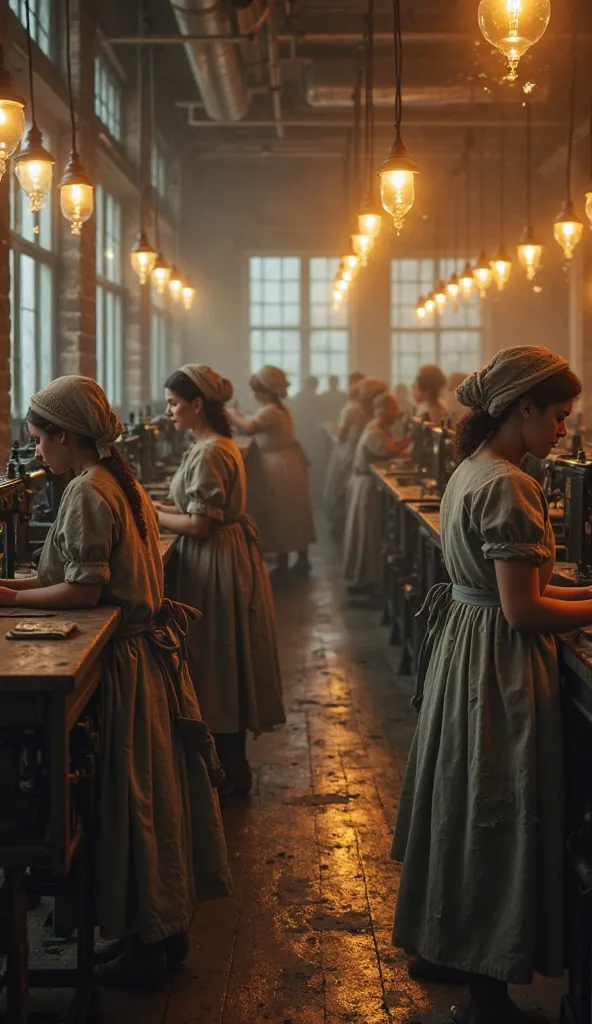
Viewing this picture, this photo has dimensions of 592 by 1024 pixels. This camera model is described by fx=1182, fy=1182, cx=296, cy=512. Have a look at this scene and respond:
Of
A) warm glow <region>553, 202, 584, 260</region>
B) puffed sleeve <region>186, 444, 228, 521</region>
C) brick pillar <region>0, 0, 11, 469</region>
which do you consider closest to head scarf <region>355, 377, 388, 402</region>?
warm glow <region>553, 202, 584, 260</region>

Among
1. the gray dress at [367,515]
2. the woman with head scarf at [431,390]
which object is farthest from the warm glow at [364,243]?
the woman with head scarf at [431,390]

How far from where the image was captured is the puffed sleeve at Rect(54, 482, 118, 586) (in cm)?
278

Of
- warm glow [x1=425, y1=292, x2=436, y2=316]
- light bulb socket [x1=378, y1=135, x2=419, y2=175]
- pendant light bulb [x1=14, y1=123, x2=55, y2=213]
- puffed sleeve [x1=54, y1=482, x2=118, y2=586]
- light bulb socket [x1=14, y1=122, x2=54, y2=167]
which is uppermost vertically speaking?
warm glow [x1=425, y1=292, x2=436, y2=316]

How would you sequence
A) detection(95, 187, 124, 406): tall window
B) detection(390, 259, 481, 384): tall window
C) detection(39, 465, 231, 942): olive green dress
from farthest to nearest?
1. detection(390, 259, 481, 384): tall window
2. detection(95, 187, 124, 406): tall window
3. detection(39, 465, 231, 942): olive green dress

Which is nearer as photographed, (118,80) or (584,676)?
(584,676)

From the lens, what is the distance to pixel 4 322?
5.82 metres

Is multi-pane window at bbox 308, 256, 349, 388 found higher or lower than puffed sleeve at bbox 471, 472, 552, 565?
higher

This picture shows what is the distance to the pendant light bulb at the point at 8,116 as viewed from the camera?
361 centimetres

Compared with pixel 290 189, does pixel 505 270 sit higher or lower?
lower

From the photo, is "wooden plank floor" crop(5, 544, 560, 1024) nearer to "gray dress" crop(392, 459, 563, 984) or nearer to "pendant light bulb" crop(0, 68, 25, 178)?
"gray dress" crop(392, 459, 563, 984)

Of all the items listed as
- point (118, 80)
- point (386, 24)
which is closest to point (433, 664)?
point (386, 24)

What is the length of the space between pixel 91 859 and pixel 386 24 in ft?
28.3

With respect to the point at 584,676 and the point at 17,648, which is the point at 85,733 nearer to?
the point at 17,648

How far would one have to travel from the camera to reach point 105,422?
291 centimetres
